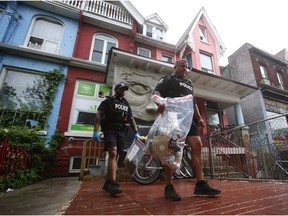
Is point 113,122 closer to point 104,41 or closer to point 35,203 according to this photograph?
point 35,203

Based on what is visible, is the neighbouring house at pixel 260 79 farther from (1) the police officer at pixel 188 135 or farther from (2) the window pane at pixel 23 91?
(2) the window pane at pixel 23 91

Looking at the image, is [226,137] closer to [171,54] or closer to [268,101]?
[171,54]

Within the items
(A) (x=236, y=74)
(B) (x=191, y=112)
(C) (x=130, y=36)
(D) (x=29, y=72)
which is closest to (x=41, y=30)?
(D) (x=29, y=72)

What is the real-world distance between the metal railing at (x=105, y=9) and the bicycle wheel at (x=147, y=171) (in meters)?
8.52

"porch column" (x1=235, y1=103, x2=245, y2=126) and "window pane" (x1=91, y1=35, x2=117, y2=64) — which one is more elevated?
"window pane" (x1=91, y1=35, x2=117, y2=64)

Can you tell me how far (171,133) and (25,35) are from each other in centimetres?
882

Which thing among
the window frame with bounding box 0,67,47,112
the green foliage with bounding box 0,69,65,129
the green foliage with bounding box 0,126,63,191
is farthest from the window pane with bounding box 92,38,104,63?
the green foliage with bounding box 0,126,63,191

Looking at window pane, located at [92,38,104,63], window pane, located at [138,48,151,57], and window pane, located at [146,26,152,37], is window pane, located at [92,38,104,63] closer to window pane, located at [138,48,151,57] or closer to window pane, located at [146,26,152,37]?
window pane, located at [138,48,151,57]

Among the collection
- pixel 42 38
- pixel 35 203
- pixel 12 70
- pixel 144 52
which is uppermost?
pixel 144 52

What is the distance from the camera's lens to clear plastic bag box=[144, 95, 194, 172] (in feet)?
5.82

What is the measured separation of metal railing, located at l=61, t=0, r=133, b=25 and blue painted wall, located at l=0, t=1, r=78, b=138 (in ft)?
4.07

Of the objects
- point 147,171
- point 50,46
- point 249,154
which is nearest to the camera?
point 147,171

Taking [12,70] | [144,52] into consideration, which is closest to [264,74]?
[144,52]

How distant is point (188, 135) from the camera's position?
7.06 feet
